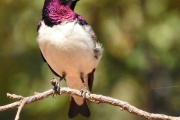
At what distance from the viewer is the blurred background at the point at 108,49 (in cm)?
531

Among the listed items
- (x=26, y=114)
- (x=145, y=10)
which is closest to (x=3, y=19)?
(x=26, y=114)

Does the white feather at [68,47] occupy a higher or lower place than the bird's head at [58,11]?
lower

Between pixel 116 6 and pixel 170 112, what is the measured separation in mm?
1252

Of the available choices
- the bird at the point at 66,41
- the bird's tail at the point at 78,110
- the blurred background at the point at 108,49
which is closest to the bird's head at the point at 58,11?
the bird at the point at 66,41

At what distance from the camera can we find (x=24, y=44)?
561cm

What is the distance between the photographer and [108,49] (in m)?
5.51

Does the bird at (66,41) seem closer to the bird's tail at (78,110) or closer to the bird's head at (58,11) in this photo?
the bird's head at (58,11)

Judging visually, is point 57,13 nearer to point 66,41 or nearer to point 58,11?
point 58,11

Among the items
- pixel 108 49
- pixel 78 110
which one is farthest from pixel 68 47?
pixel 108 49

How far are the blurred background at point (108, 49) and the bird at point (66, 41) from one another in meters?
0.94

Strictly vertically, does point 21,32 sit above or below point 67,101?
above

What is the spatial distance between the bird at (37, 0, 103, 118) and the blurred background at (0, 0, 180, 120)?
37.1 inches

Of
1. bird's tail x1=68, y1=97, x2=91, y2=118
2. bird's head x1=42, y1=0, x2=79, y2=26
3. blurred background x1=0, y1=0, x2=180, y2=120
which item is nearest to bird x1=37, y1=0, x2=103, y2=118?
bird's head x1=42, y1=0, x2=79, y2=26

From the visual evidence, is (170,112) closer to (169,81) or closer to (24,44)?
(169,81)
